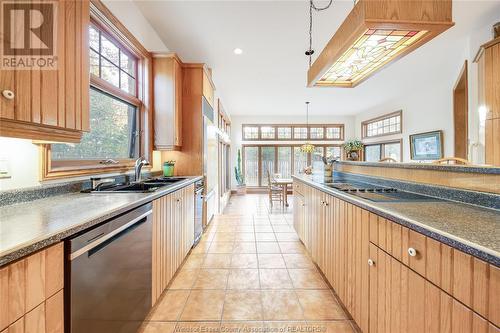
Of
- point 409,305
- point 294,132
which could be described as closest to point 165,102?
point 409,305

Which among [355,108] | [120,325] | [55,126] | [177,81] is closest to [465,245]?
[120,325]

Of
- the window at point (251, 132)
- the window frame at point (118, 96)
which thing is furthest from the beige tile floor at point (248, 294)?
the window at point (251, 132)

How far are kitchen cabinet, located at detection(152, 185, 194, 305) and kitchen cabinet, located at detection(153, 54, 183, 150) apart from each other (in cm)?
85

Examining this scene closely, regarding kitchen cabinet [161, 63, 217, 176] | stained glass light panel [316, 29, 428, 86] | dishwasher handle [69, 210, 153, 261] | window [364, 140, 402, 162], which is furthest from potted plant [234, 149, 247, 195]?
dishwasher handle [69, 210, 153, 261]

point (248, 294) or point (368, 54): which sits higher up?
point (368, 54)

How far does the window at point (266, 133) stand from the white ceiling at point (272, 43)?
259cm

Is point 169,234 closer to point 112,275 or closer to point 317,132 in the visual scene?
A: point 112,275

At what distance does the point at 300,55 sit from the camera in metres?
3.79

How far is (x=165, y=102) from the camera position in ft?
10.1

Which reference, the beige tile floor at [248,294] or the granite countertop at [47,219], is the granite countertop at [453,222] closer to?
the beige tile floor at [248,294]

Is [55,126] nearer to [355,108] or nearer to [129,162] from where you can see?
[129,162]

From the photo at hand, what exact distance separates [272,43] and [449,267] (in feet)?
11.4

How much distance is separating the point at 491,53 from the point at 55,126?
14.6 feet

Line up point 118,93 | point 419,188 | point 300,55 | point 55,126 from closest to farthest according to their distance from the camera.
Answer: point 55,126
point 419,188
point 118,93
point 300,55
